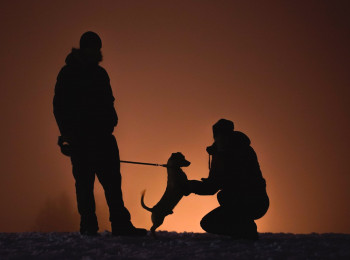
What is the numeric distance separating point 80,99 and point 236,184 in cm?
225

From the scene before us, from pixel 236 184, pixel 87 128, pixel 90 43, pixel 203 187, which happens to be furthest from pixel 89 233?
pixel 90 43

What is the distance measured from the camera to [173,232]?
6.22 metres

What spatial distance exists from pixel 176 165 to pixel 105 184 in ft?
3.19

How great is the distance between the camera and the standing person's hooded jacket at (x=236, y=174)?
16.0 ft

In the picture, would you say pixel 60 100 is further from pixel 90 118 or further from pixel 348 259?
pixel 348 259

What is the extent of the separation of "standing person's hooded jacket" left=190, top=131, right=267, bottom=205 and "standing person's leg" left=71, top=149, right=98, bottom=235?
1.43m

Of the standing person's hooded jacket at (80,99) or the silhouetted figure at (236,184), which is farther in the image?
the standing person's hooded jacket at (80,99)

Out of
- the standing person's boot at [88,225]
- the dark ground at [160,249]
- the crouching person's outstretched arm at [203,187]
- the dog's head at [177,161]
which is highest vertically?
the dog's head at [177,161]

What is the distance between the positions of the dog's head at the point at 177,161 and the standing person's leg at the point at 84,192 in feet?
3.49

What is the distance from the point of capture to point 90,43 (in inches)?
204

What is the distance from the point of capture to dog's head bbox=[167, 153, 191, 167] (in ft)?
17.3

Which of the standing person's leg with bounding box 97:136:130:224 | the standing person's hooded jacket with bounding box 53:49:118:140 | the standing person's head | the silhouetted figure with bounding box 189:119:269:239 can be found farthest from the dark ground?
the standing person's head

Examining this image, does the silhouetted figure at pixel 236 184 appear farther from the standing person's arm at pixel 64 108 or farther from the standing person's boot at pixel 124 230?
the standing person's arm at pixel 64 108

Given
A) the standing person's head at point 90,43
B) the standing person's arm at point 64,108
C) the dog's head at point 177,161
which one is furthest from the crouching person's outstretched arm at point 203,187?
the standing person's head at point 90,43
